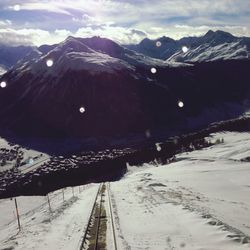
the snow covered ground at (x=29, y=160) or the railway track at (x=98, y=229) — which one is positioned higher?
the snow covered ground at (x=29, y=160)

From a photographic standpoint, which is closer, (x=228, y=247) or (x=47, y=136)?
(x=228, y=247)

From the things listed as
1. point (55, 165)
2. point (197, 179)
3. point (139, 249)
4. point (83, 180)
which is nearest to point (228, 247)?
point (139, 249)

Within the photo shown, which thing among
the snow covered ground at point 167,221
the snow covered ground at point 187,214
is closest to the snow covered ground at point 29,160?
the snow covered ground at point 187,214

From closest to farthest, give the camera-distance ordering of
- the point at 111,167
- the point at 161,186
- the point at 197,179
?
the point at 161,186, the point at 197,179, the point at 111,167

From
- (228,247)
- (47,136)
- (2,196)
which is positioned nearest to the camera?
(228,247)

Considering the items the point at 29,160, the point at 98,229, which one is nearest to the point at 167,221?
the point at 98,229

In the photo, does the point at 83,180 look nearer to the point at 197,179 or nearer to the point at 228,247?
the point at 197,179

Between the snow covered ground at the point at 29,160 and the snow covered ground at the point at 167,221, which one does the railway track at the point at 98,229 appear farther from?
the snow covered ground at the point at 29,160

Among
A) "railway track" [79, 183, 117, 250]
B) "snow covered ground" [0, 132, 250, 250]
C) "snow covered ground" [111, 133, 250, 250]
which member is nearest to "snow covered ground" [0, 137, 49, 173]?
"snow covered ground" [111, 133, 250, 250]

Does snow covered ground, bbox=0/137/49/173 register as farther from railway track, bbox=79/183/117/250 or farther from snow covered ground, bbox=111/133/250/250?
railway track, bbox=79/183/117/250

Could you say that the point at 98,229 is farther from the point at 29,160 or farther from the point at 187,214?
the point at 29,160

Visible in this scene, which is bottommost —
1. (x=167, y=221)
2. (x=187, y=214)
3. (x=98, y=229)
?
(x=167, y=221)
